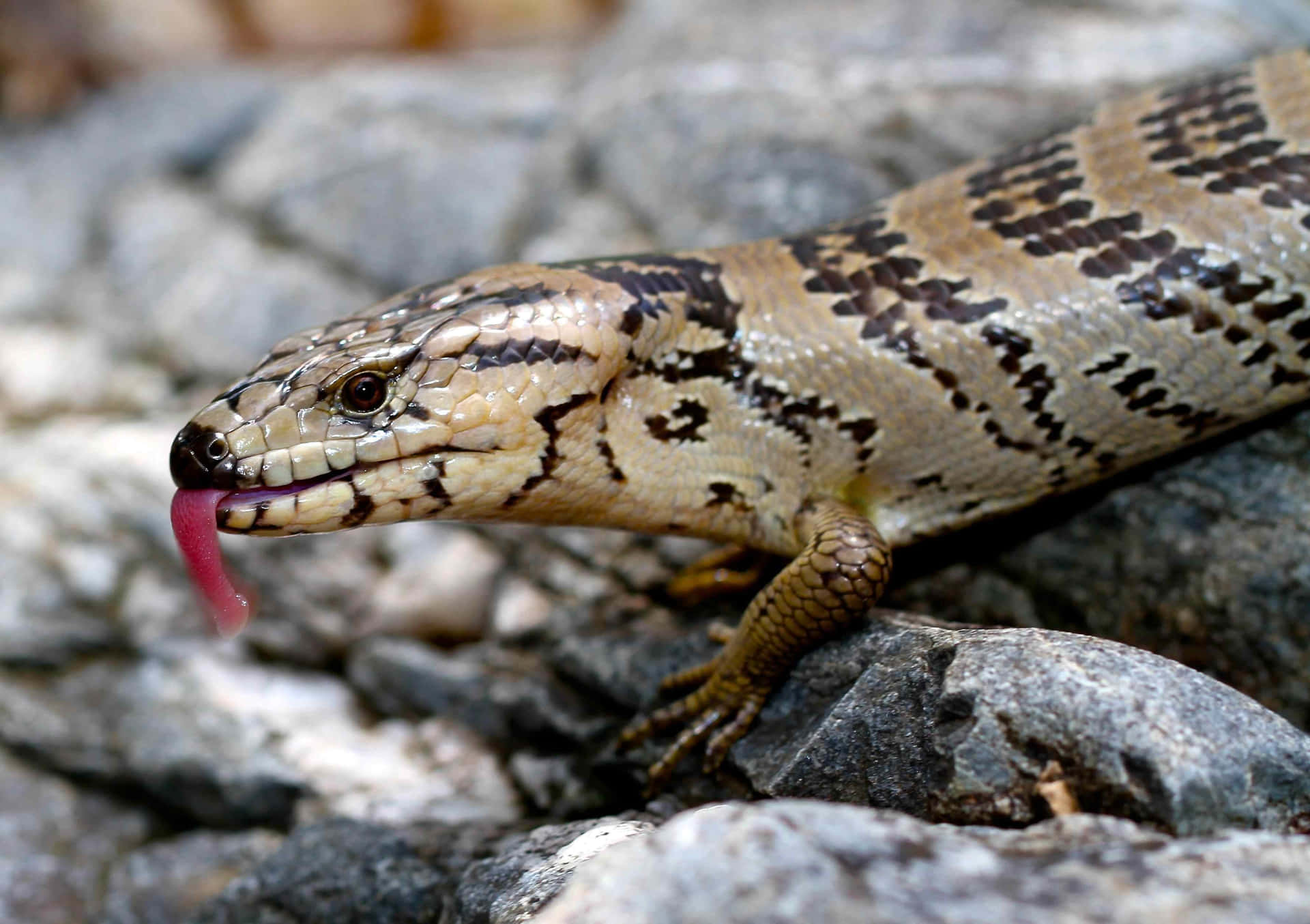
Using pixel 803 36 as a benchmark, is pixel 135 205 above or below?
below

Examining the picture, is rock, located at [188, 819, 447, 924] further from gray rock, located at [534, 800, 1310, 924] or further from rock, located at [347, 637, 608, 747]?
gray rock, located at [534, 800, 1310, 924]

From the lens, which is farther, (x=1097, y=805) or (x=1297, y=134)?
(x=1297, y=134)

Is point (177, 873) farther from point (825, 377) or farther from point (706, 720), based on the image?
point (825, 377)

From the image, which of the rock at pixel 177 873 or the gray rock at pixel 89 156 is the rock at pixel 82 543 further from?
the gray rock at pixel 89 156

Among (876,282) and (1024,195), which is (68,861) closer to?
(876,282)

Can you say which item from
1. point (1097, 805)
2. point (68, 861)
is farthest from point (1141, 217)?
point (68, 861)

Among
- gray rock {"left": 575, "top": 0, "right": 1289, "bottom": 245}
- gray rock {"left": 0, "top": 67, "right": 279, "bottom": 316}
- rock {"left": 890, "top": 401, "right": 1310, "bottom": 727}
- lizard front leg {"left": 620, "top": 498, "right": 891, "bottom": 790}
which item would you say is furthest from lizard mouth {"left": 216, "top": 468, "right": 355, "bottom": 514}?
gray rock {"left": 0, "top": 67, "right": 279, "bottom": 316}
